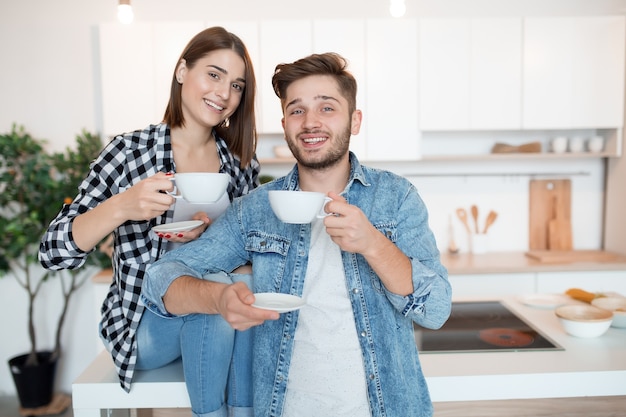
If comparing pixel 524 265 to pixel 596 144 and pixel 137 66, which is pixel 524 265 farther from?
pixel 137 66

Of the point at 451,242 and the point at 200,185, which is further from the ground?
the point at 200,185

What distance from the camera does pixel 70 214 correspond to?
1.41 meters

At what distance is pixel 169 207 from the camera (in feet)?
4.07

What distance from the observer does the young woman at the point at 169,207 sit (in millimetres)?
1325

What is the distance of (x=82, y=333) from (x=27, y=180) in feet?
3.71

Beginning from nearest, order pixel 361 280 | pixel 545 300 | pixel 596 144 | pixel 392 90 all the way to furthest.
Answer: pixel 361 280 < pixel 545 300 < pixel 392 90 < pixel 596 144

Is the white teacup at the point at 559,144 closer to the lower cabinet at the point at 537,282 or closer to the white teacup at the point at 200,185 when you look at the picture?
the lower cabinet at the point at 537,282

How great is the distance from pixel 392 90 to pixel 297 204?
2325mm

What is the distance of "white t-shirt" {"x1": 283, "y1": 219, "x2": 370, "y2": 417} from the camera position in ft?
4.12

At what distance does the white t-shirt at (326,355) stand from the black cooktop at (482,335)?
1.33ft

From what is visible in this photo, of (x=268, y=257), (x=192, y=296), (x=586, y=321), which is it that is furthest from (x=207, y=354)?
(x=586, y=321)

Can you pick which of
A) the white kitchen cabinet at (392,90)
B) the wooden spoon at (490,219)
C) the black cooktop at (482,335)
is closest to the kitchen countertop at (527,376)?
the black cooktop at (482,335)

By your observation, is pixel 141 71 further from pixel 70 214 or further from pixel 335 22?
pixel 70 214

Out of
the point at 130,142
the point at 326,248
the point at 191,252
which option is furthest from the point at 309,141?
the point at 130,142
